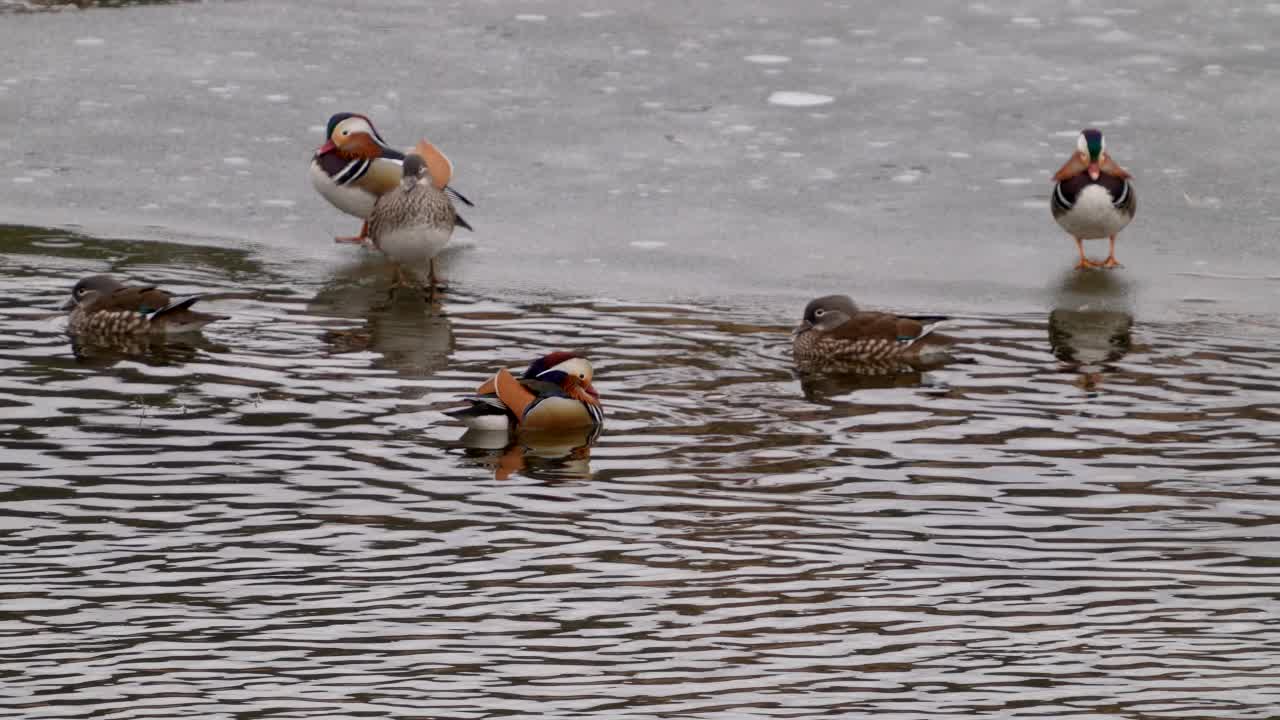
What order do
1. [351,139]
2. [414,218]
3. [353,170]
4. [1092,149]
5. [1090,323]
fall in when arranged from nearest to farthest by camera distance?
[1090,323] → [414,218] → [1092,149] → [353,170] → [351,139]

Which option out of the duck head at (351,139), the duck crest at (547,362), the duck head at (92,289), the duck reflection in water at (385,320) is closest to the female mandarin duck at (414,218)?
the duck reflection in water at (385,320)

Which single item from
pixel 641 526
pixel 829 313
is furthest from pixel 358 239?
pixel 641 526

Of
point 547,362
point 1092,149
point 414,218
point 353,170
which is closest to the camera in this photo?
point 547,362

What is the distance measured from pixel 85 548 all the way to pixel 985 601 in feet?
11.3

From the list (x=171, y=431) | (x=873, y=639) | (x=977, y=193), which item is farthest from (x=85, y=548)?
(x=977, y=193)

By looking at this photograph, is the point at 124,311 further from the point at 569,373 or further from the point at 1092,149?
the point at 1092,149

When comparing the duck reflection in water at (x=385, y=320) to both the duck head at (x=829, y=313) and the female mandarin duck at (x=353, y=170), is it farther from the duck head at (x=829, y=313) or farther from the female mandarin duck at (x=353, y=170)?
the duck head at (x=829, y=313)

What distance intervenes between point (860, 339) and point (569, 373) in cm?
216

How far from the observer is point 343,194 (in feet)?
44.5

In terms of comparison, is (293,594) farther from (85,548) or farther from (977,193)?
(977,193)

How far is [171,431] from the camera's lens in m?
9.23

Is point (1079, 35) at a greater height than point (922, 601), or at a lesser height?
greater

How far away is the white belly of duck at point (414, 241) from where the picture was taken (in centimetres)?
1246

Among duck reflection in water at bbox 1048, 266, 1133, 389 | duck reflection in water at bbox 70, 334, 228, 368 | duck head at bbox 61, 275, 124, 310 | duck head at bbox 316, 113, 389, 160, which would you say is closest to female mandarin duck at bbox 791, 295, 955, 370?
duck reflection in water at bbox 1048, 266, 1133, 389
